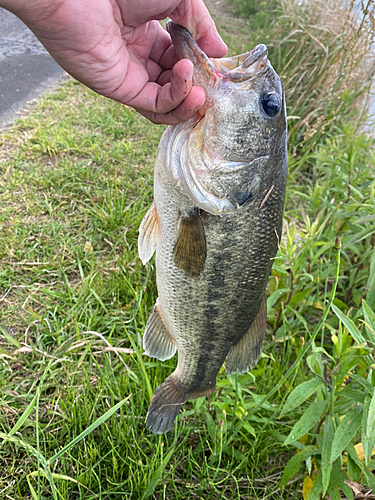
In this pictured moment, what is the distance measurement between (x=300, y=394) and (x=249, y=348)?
308 mm

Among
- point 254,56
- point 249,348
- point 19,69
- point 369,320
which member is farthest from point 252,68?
point 19,69

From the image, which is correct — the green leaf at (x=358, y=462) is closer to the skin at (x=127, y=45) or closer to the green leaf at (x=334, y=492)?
the green leaf at (x=334, y=492)

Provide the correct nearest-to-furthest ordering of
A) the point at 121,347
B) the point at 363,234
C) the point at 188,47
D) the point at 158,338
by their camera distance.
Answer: the point at 188,47 → the point at 158,338 → the point at 363,234 → the point at 121,347

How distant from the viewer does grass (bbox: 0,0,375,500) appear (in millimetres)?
1746

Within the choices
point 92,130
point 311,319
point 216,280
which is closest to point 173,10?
point 216,280

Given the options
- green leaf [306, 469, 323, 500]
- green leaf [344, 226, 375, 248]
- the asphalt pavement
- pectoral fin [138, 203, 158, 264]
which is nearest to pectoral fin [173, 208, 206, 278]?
pectoral fin [138, 203, 158, 264]

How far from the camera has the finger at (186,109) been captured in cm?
140

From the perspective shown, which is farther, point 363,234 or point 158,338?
point 363,234

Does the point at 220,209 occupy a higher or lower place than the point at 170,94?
lower

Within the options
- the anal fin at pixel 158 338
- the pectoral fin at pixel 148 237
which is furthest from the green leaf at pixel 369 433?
the pectoral fin at pixel 148 237

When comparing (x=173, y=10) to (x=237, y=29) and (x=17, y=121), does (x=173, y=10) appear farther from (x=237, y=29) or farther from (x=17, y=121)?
(x=237, y=29)

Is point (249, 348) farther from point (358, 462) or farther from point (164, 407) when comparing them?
point (358, 462)

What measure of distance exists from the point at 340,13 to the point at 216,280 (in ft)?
15.8

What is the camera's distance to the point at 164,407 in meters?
1.77
